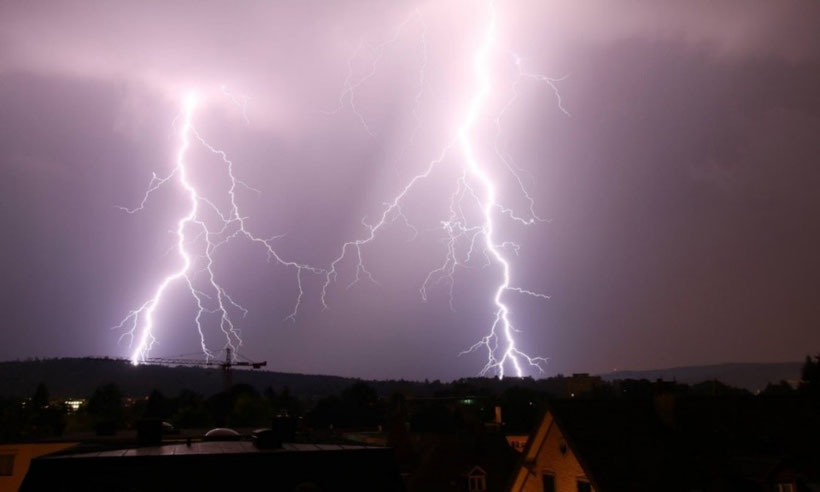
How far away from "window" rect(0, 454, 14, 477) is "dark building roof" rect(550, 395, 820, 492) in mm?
22481

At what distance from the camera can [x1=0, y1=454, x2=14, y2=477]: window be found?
2828cm

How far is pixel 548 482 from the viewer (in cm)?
2202

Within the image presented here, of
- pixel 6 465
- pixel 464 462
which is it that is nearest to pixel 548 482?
pixel 464 462

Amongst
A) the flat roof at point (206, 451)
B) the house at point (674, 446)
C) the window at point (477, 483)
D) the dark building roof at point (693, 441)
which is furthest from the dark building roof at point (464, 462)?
the flat roof at point (206, 451)

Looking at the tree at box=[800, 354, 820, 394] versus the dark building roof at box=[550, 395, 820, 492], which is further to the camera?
the tree at box=[800, 354, 820, 394]

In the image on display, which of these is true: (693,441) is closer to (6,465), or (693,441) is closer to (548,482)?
(548,482)

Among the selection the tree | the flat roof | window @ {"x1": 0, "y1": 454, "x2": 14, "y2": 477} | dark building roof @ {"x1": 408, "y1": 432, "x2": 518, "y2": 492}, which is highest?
the tree

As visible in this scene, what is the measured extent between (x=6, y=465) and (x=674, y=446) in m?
26.2

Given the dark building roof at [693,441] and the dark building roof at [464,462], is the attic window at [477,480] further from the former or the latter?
the dark building roof at [693,441]

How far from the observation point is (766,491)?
18.3 meters

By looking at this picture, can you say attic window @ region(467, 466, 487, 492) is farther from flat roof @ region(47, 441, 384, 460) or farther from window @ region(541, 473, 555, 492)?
flat roof @ region(47, 441, 384, 460)

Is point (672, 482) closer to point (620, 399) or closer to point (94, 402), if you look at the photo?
point (620, 399)

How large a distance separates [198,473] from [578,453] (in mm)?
11488

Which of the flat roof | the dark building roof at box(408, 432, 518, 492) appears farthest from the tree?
the flat roof
